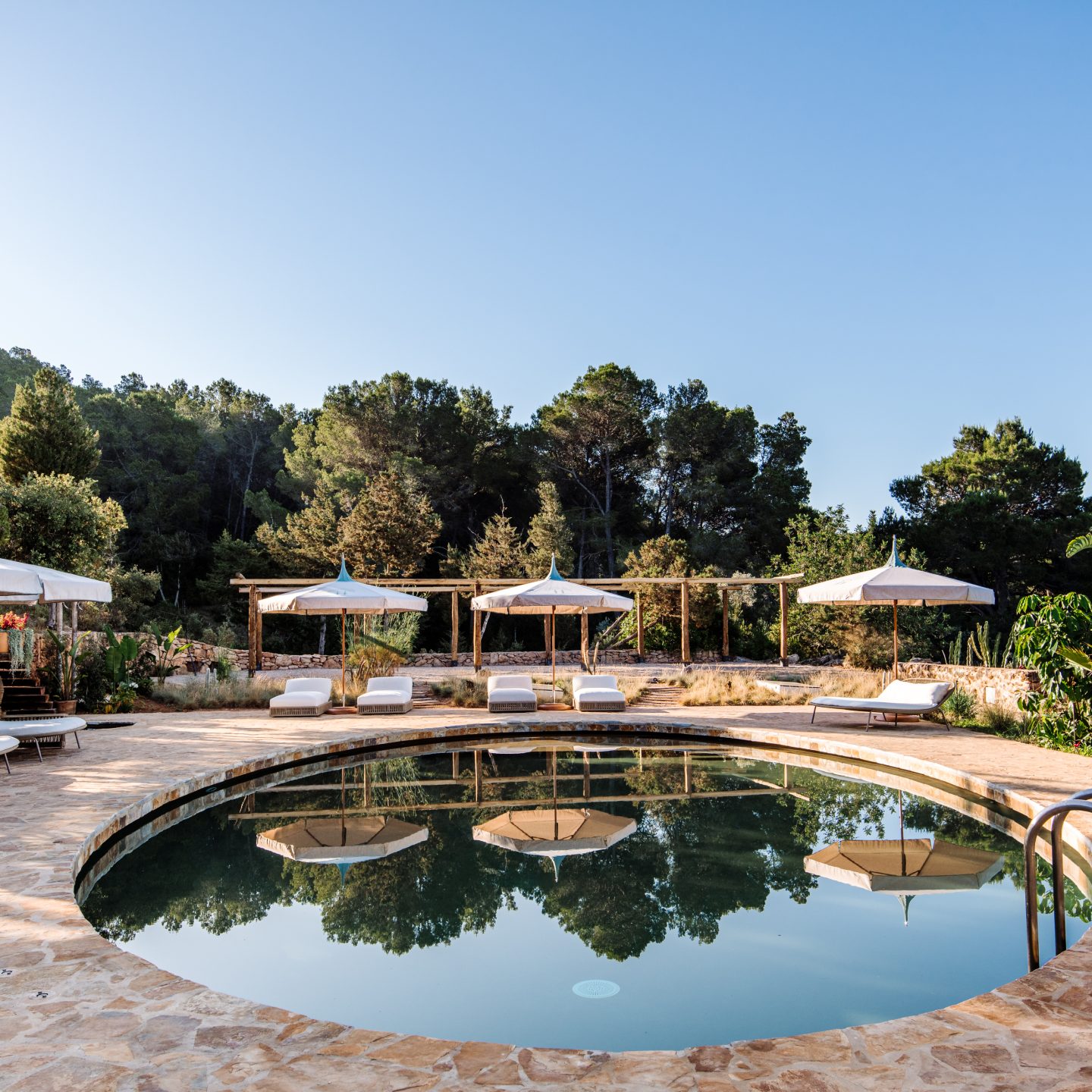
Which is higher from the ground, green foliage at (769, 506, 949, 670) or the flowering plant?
green foliage at (769, 506, 949, 670)

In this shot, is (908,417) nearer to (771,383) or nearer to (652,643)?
(771,383)

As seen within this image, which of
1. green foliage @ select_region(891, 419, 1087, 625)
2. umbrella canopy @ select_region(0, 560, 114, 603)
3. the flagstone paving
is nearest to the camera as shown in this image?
the flagstone paving

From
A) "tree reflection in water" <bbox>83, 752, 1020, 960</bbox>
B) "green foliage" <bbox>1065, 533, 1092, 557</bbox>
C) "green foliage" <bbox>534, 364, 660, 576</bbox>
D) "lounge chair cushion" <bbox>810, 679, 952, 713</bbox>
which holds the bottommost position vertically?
"tree reflection in water" <bbox>83, 752, 1020, 960</bbox>

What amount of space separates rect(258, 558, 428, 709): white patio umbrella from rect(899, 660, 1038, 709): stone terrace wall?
8216 mm

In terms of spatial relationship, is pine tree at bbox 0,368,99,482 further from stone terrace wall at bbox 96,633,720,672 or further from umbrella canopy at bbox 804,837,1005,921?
umbrella canopy at bbox 804,837,1005,921

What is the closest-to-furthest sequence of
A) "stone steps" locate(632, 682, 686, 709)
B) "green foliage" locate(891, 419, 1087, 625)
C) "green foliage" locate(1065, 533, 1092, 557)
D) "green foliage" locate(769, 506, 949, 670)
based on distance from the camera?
"green foliage" locate(1065, 533, 1092, 557)
"stone steps" locate(632, 682, 686, 709)
"green foliage" locate(769, 506, 949, 670)
"green foliage" locate(891, 419, 1087, 625)

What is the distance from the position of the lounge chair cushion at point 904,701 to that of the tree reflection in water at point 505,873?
2.78 m

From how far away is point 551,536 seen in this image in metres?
27.5

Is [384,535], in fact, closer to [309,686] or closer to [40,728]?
[309,686]

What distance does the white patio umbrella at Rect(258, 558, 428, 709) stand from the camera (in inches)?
503

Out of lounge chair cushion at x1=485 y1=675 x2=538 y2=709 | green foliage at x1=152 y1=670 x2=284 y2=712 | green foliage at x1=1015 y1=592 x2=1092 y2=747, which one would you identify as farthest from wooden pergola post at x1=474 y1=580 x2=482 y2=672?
green foliage at x1=1015 y1=592 x2=1092 y2=747

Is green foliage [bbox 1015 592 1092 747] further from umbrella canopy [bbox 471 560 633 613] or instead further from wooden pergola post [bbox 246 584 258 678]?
wooden pergola post [bbox 246 584 258 678]

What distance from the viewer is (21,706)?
11031 millimetres

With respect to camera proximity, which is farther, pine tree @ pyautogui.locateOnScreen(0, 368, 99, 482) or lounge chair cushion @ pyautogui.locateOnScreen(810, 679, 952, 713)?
pine tree @ pyautogui.locateOnScreen(0, 368, 99, 482)
